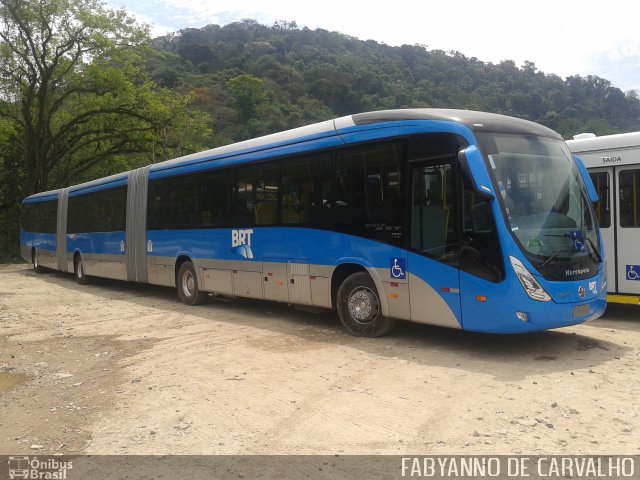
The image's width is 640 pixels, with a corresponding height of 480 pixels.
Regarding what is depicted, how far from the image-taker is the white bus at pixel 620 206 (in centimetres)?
976

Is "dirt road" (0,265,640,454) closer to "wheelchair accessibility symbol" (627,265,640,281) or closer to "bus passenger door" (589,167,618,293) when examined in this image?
"wheelchair accessibility symbol" (627,265,640,281)

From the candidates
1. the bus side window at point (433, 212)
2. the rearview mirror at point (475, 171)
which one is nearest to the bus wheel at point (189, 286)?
the bus side window at point (433, 212)

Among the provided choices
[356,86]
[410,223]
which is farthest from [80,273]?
[356,86]

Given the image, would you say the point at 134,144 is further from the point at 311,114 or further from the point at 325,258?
the point at 311,114

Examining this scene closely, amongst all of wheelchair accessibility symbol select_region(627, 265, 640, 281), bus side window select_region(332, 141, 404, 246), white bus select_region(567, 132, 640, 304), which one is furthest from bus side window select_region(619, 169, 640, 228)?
bus side window select_region(332, 141, 404, 246)

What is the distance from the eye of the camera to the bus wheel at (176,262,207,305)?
13047 mm

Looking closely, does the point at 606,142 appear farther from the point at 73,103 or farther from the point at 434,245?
the point at 73,103

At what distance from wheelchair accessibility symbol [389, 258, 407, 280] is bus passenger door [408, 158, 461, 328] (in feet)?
0.35

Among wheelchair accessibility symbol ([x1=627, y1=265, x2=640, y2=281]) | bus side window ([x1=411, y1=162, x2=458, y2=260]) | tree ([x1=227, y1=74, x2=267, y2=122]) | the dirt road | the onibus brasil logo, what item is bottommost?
the onibus brasil logo

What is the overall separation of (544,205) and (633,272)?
3.44 m

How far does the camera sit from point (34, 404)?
20.0 feet

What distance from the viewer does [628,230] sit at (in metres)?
9.87

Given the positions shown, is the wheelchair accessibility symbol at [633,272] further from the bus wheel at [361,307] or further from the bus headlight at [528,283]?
the bus wheel at [361,307]

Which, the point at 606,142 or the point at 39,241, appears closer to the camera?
the point at 606,142
